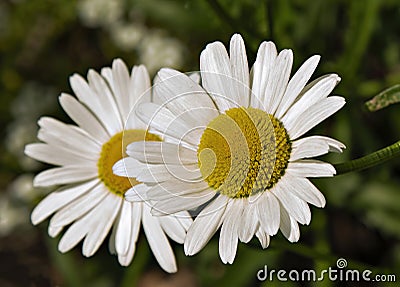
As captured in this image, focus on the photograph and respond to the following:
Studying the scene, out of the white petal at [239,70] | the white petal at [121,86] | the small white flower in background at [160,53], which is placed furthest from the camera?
the small white flower in background at [160,53]

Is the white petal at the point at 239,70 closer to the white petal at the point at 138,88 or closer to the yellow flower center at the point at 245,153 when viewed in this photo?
the yellow flower center at the point at 245,153

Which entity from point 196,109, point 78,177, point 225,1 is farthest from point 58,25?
point 196,109

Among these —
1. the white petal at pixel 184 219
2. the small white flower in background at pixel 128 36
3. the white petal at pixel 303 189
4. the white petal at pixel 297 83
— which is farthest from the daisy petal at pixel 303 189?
the small white flower in background at pixel 128 36

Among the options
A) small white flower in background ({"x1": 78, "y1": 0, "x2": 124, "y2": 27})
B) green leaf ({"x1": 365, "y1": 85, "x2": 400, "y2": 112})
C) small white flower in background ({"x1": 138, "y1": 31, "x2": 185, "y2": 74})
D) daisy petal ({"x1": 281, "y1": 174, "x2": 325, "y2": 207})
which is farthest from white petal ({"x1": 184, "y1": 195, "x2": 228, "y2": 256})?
small white flower in background ({"x1": 78, "y1": 0, "x2": 124, "y2": 27})

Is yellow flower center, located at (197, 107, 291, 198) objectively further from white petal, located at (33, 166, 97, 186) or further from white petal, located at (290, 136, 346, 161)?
white petal, located at (33, 166, 97, 186)

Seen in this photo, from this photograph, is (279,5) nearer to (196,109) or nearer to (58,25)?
(196,109)

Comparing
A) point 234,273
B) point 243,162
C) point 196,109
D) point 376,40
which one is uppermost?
point 376,40
